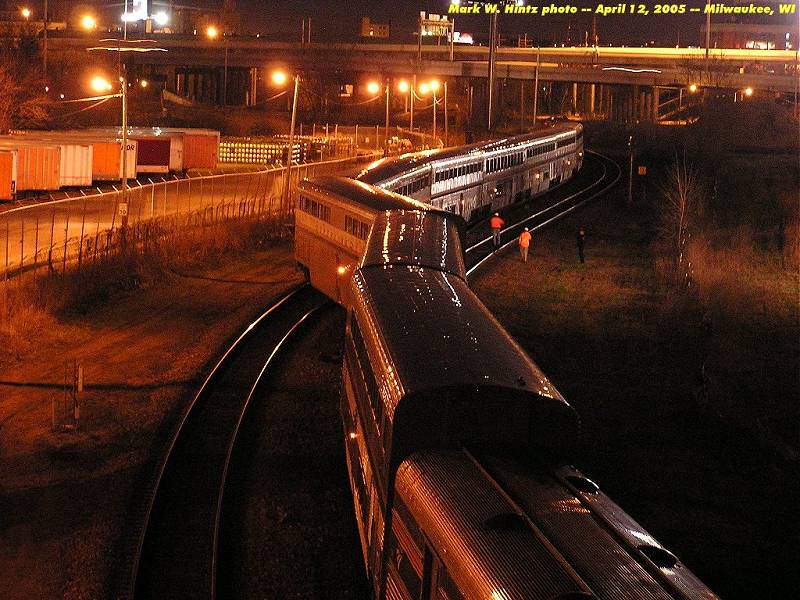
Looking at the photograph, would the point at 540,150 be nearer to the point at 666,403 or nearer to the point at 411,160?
the point at 411,160

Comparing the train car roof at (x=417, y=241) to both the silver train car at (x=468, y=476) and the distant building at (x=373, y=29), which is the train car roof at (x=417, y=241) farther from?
the distant building at (x=373, y=29)

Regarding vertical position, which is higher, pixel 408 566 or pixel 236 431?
pixel 408 566

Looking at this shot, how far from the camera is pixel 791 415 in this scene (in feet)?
59.2

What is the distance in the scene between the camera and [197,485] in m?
12.7

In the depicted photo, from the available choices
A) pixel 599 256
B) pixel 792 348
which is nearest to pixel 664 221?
pixel 599 256

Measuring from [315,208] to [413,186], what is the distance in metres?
5.39

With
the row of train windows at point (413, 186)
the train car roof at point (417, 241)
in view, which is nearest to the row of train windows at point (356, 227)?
the train car roof at point (417, 241)

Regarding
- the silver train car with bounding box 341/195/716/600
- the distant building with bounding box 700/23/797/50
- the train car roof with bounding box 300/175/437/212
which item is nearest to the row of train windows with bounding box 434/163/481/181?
the train car roof with bounding box 300/175/437/212

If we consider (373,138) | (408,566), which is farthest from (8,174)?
(408,566)

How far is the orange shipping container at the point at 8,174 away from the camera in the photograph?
39062mm

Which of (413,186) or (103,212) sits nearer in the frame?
(413,186)

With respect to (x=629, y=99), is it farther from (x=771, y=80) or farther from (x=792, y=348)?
(x=792, y=348)

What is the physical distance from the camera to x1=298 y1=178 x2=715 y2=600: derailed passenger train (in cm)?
609

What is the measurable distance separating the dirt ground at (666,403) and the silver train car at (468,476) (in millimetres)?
699
